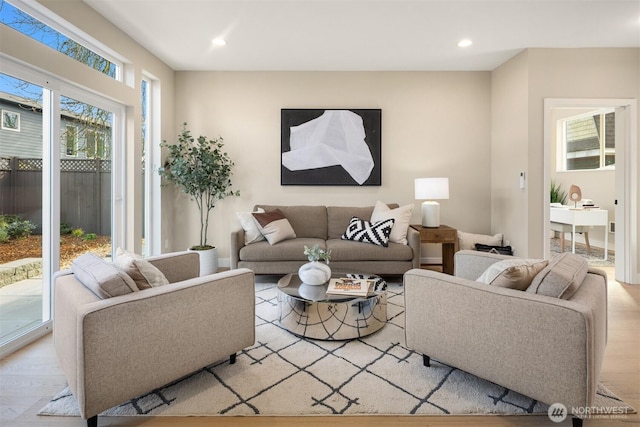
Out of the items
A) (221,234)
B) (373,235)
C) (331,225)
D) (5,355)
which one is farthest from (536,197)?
(5,355)

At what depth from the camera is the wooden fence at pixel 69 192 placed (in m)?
2.26

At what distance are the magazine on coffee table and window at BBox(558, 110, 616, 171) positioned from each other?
16.7 ft

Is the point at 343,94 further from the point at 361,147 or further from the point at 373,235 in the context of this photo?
the point at 373,235

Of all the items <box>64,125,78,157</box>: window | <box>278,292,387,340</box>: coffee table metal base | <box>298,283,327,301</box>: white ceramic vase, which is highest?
<box>64,125,78,157</box>: window

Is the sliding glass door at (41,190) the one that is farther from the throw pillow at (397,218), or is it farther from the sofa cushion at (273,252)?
the throw pillow at (397,218)

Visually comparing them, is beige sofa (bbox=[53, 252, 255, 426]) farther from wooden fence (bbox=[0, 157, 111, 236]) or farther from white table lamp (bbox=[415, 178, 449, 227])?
white table lamp (bbox=[415, 178, 449, 227])

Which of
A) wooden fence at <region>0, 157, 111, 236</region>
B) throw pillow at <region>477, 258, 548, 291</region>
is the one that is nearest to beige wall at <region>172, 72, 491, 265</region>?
wooden fence at <region>0, 157, 111, 236</region>

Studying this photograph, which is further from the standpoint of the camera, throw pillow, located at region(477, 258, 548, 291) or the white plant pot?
the white plant pot

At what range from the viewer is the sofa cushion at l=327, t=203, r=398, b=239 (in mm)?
4078

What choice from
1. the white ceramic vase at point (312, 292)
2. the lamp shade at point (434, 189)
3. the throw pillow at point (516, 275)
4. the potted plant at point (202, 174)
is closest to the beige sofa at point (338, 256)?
the lamp shade at point (434, 189)

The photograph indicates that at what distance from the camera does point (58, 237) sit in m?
2.58

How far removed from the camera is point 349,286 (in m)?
2.45

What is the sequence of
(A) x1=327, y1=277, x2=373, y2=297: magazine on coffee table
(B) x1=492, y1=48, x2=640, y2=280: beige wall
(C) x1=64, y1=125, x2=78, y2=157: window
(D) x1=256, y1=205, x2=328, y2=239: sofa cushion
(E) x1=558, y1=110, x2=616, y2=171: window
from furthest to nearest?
1. (E) x1=558, y1=110, x2=616, y2=171: window
2. (D) x1=256, y1=205, x2=328, y2=239: sofa cushion
3. (B) x1=492, y1=48, x2=640, y2=280: beige wall
4. (C) x1=64, y1=125, x2=78, y2=157: window
5. (A) x1=327, y1=277, x2=373, y2=297: magazine on coffee table

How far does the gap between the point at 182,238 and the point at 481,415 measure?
3.99 m
